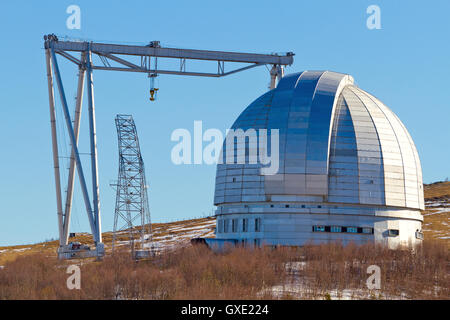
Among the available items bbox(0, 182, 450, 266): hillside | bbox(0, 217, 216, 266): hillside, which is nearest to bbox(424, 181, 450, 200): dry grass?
bbox(0, 182, 450, 266): hillside

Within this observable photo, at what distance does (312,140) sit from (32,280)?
2440cm

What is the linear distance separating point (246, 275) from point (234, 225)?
18.3 m

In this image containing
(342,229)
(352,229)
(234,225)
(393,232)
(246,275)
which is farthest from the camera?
(234,225)

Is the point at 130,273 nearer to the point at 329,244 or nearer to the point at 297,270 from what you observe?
the point at 297,270

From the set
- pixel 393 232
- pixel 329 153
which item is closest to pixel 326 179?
pixel 329 153

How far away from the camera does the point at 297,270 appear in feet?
168

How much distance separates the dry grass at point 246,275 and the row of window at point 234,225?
5.57 m

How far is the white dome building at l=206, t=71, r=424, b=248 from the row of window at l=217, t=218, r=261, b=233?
8 centimetres

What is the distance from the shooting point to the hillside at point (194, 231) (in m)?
105

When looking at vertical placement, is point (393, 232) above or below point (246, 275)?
above

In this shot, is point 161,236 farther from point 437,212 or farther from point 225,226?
point 225,226

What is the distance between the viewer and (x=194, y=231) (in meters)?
122

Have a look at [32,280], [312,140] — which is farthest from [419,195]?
[32,280]

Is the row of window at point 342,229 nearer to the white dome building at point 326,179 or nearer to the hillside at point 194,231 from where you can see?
the white dome building at point 326,179
